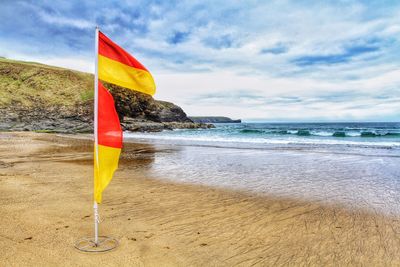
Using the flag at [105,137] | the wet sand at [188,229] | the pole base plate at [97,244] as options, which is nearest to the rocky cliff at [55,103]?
the wet sand at [188,229]

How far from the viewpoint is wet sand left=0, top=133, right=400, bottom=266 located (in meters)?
4.07

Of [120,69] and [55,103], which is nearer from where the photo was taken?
[120,69]

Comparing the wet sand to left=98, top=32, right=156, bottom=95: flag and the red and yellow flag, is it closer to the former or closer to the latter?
the red and yellow flag

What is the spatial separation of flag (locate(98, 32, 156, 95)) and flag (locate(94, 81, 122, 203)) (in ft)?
0.70

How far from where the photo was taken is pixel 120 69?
4.33 metres

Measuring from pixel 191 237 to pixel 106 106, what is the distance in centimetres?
238

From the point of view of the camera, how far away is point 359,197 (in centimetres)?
763

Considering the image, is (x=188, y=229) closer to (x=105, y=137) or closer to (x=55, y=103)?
(x=105, y=137)

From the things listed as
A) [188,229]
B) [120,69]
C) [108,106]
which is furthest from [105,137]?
[188,229]

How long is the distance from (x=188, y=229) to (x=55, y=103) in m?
56.4

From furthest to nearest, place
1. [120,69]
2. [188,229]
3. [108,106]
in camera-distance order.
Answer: [188,229], [120,69], [108,106]

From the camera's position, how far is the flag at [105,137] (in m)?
4.18

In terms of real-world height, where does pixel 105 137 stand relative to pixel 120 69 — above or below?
below

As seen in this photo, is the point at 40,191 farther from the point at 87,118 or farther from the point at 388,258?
the point at 87,118
